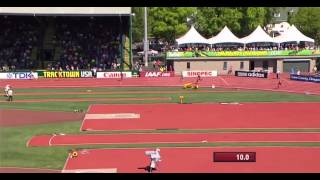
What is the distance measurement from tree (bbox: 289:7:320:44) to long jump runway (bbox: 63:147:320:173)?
58.4 m

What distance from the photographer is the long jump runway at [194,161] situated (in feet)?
63.4

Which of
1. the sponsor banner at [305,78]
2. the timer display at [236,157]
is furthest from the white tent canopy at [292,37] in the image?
the timer display at [236,157]

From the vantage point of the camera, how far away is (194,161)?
67.9ft

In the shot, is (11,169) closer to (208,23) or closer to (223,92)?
(223,92)

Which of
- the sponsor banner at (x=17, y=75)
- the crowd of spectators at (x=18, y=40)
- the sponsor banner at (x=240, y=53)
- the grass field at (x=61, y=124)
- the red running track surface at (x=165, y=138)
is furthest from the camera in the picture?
the crowd of spectators at (x=18, y=40)

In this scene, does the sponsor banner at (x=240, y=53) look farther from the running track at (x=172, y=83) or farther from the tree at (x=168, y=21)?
the tree at (x=168, y=21)

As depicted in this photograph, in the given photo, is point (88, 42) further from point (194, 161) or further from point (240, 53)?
point (194, 161)

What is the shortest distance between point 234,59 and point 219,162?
138 ft

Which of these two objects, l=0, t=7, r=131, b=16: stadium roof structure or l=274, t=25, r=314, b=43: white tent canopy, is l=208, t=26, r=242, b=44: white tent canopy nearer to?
l=274, t=25, r=314, b=43: white tent canopy

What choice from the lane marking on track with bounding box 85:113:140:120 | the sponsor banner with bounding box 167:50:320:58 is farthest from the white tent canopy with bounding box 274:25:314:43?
the lane marking on track with bounding box 85:113:140:120

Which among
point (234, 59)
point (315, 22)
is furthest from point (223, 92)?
point (315, 22)

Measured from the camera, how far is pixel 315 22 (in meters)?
78.2

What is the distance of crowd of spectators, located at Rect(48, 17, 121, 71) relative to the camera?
65.2 meters

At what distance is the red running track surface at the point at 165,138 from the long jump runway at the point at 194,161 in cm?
191
